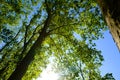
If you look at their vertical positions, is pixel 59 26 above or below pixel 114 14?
above

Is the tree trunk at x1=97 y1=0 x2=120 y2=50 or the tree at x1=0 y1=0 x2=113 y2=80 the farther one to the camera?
the tree at x1=0 y1=0 x2=113 y2=80

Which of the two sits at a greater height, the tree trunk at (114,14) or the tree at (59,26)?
the tree at (59,26)

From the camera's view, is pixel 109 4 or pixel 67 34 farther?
pixel 67 34

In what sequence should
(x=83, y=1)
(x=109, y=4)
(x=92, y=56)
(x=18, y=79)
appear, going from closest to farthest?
(x=109, y=4)
(x=18, y=79)
(x=92, y=56)
(x=83, y=1)

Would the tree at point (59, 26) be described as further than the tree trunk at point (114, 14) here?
Yes

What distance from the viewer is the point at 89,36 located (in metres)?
18.9

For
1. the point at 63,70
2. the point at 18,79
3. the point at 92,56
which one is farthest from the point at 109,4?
the point at 63,70

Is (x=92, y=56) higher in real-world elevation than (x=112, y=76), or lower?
higher

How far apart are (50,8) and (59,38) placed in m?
4.40

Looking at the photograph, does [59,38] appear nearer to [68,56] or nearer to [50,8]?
[68,56]

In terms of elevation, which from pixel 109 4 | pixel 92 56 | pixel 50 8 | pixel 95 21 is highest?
pixel 50 8

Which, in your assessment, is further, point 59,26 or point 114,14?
point 59,26

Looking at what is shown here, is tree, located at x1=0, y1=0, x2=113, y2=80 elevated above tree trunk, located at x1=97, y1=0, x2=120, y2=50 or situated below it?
above

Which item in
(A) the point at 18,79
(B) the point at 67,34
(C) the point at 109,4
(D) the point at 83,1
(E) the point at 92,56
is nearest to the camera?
(C) the point at 109,4
